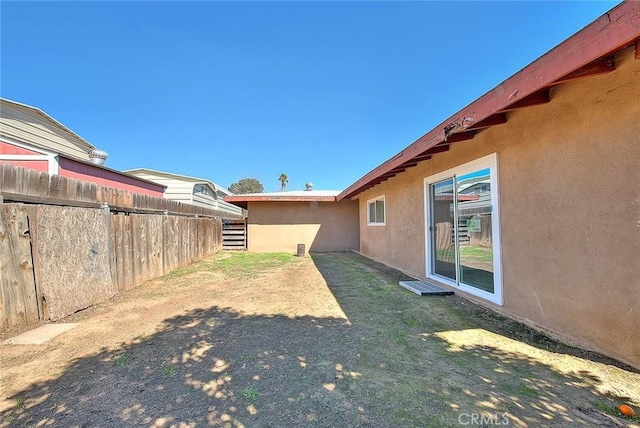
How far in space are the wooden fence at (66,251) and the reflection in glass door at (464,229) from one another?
18.9ft

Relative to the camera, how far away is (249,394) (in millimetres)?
2025

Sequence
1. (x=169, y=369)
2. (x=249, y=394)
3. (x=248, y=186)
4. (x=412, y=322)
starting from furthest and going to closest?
(x=248, y=186), (x=412, y=322), (x=169, y=369), (x=249, y=394)

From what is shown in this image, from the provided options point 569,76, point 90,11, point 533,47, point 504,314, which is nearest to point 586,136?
point 569,76

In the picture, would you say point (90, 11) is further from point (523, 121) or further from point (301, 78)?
point (523, 121)

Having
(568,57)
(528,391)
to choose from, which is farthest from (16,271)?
(568,57)

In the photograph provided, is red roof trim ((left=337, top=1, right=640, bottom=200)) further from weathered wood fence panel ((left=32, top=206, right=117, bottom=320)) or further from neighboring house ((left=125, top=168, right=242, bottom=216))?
neighboring house ((left=125, top=168, right=242, bottom=216))

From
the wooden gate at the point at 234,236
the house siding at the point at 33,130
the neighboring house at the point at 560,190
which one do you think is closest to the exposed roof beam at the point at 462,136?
the neighboring house at the point at 560,190

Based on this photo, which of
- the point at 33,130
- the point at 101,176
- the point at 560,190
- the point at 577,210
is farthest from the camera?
the point at 33,130

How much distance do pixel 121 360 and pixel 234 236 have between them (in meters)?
10.1

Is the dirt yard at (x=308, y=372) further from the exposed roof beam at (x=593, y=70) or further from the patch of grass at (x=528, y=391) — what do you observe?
the exposed roof beam at (x=593, y=70)

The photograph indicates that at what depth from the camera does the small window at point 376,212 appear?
891 cm

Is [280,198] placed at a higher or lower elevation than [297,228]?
higher

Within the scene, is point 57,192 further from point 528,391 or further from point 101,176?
point 528,391

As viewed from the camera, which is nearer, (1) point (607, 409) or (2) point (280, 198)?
(1) point (607, 409)
